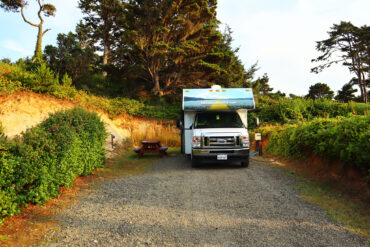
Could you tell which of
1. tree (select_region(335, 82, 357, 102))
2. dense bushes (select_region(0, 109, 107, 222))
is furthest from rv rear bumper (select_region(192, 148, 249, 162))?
tree (select_region(335, 82, 357, 102))

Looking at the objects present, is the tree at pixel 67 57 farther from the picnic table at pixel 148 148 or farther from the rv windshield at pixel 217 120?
the rv windshield at pixel 217 120

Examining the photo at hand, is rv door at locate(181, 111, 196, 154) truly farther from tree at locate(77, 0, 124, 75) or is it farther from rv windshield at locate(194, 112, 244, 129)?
tree at locate(77, 0, 124, 75)

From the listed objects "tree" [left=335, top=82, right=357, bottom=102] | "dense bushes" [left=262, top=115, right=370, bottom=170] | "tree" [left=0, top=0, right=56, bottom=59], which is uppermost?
"tree" [left=0, top=0, right=56, bottom=59]

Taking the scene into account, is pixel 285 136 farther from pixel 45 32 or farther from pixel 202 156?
pixel 45 32

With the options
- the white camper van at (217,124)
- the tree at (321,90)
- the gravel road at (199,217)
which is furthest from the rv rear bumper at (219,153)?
the tree at (321,90)

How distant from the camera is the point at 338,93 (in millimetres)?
40500

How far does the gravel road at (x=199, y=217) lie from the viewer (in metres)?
3.39

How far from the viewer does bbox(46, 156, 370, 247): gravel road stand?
3.39 m

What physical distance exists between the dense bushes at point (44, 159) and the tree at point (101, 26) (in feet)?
84.3

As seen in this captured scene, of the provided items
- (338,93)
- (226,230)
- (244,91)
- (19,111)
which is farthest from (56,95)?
(338,93)

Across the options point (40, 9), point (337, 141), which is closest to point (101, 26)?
point (40, 9)

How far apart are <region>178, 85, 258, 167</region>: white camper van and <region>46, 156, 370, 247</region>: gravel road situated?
191 cm

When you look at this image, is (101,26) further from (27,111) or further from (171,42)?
(27,111)

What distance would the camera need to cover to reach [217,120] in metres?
10.1
